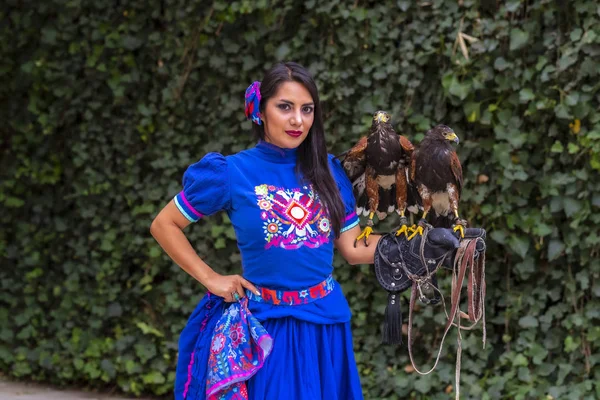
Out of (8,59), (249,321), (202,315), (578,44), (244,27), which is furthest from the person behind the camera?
(8,59)

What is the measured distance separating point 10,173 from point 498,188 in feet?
8.83

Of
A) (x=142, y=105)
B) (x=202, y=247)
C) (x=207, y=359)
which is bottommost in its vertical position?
(x=207, y=359)

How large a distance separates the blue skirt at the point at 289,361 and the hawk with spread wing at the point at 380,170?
319mm

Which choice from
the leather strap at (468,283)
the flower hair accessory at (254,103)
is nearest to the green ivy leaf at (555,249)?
the leather strap at (468,283)

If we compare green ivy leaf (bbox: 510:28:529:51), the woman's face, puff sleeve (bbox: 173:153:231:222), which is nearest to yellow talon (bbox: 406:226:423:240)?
the woman's face

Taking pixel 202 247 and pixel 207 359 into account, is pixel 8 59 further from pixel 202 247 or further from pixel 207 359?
pixel 207 359

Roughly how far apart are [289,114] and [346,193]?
0.30 m

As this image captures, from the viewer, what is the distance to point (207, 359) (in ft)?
7.12

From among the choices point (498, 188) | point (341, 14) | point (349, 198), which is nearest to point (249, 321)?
point (349, 198)

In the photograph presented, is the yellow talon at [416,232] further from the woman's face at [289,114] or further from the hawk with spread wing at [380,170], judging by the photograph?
the woman's face at [289,114]

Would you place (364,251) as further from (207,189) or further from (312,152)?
(207,189)

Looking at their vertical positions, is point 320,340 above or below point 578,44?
below

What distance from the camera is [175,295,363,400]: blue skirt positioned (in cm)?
210

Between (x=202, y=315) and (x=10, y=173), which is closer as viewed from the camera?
(x=202, y=315)
